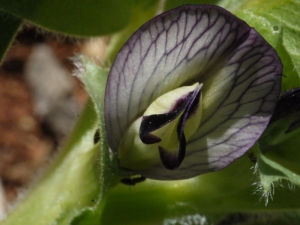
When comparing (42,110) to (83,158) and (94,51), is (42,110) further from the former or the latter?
(83,158)

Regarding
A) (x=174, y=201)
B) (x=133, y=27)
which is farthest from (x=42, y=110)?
(x=174, y=201)

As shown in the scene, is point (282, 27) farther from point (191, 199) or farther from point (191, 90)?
point (191, 199)

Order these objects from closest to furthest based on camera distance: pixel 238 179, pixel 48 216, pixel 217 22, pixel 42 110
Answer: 1. pixel 217 22
2. pixel 238 179
3. pixel 48 216
4. pixel 42 110

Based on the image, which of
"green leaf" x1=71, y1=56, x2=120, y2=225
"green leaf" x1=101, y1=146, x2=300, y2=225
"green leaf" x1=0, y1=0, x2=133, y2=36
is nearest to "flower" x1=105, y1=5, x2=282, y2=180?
"green leaf" x1=71, y1=56, x2=120, y2=225

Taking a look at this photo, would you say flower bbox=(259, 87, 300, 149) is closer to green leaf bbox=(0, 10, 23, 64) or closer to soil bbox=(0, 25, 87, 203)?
green leaf bbox=(0, 10, 23, 64)

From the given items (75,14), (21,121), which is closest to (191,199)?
(75,14)
